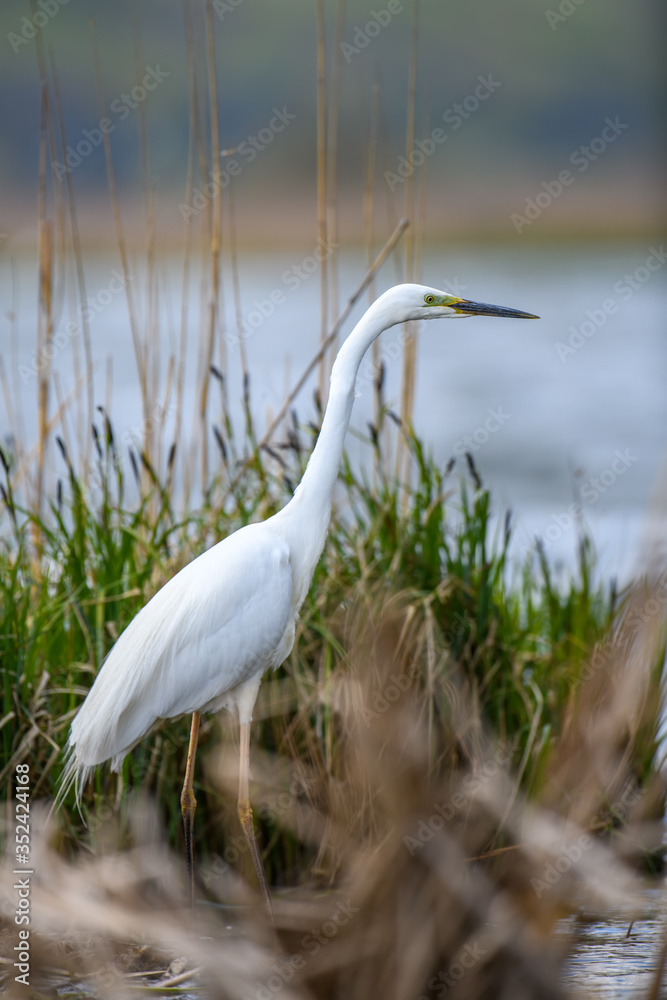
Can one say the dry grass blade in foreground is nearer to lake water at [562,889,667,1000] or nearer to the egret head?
lake water at [562,889,667,1000]

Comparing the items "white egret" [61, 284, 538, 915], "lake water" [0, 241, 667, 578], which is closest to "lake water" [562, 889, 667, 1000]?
"white egret" [61, 284, 538, 915]

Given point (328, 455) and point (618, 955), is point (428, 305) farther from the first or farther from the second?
point (618, 955)

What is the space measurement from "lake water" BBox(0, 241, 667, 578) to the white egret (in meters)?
3.11

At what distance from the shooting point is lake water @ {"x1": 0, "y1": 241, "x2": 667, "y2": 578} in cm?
948

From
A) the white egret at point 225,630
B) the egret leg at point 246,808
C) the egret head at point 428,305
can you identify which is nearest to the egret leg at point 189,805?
the white egret at point 225,630

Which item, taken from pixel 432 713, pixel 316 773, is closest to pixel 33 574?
pixel 316 773

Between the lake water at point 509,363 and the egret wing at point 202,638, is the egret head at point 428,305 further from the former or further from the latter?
the lake water at point 509,363

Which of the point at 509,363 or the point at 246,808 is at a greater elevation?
the point at 509,363

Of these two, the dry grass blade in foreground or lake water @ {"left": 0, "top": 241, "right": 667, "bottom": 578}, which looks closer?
the dry grass blade in foreground

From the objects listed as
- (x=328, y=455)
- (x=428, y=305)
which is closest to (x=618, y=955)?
(x=328, y=455)

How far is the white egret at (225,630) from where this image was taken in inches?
105

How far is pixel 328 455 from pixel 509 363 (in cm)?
1299

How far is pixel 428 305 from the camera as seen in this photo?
2.65 meters

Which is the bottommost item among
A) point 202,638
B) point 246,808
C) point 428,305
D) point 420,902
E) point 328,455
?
point 246,808
